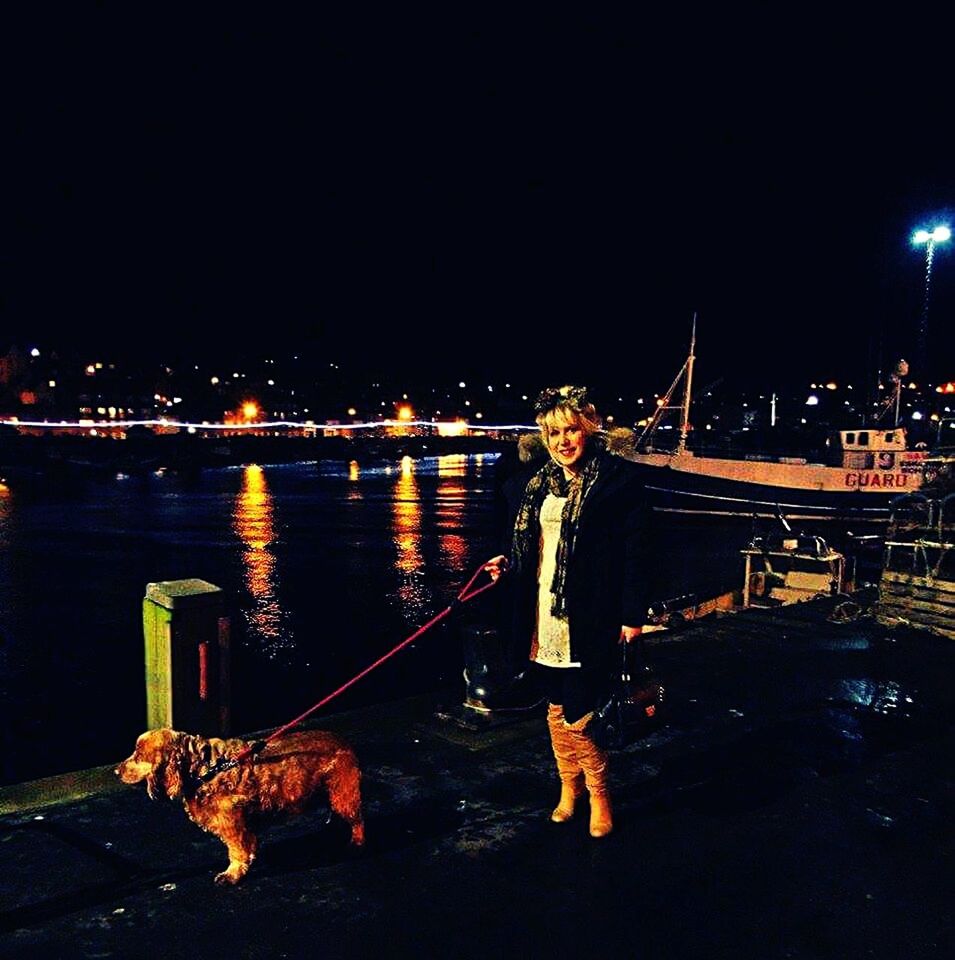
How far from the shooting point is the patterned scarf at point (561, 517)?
367 centimetres

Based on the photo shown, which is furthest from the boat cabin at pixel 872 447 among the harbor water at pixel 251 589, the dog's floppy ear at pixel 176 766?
the dog's floppy ear at pixel 176 766

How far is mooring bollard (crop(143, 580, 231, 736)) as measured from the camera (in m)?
4.56

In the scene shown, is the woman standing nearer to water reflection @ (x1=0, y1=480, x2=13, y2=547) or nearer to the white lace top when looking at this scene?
the white lace top

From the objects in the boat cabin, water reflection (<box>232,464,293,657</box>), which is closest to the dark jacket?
water reflection (<box>232,464,293,657</box>)

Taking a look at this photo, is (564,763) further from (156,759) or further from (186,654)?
(186,654)

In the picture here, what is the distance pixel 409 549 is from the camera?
84.5 feet

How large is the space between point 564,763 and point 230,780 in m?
1.51

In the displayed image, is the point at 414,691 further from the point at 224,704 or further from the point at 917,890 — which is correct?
the point at 917,890

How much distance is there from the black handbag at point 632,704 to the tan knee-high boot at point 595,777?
6 centimetres

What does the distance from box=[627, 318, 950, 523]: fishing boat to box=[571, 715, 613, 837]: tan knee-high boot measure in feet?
84.7

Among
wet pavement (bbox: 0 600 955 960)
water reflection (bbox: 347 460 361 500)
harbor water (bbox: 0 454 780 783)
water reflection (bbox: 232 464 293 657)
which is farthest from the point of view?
water reflection (bbox: 347 460 361 500)

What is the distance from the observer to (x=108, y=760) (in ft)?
31.8

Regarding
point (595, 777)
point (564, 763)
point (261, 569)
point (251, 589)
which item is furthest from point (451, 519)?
point (595, 777)

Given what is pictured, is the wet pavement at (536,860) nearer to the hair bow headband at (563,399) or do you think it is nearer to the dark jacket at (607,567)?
the dark jacket at (607,567)
